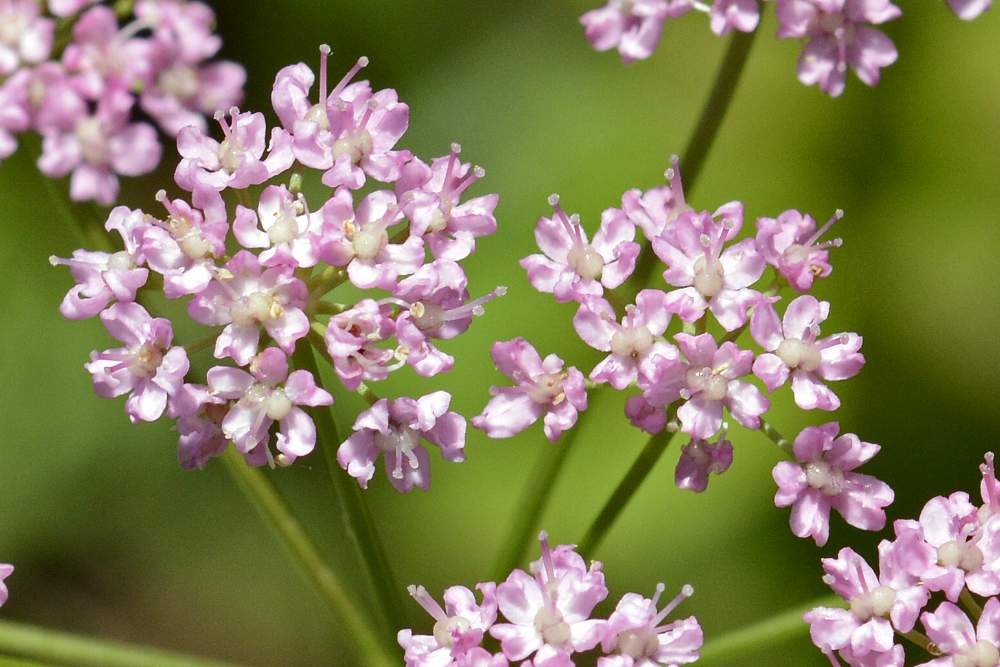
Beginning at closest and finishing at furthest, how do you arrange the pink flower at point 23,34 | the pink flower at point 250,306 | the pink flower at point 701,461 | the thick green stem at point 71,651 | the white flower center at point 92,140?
the pink flower at point 250,306 → the pink flower at point 701,461 → the thick green stem at point 71,651 → the pink flower at point 23,34 → the white flower center at point 92,140

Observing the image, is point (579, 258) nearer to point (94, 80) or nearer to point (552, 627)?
point (552, 627)

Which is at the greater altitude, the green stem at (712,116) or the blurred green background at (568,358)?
the green stem at (712,116)

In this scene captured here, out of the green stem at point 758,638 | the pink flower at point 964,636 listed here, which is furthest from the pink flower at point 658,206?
the pink flower at point 964,636

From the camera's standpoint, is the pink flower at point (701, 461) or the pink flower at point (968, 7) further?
the pink flower at point (968, 7)

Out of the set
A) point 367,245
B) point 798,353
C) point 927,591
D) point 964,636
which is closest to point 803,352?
point 798,353

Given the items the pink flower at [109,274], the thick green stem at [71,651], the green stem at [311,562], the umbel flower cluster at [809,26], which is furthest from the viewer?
the green stem at [311,562]

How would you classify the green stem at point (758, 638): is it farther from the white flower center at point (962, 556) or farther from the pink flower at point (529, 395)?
the pink flower at point (529, 395)
